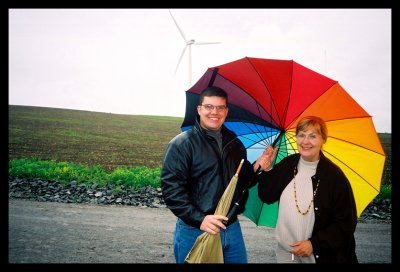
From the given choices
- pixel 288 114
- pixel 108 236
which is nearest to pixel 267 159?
pixel 288 114

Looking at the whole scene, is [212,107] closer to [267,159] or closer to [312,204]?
[267,159]

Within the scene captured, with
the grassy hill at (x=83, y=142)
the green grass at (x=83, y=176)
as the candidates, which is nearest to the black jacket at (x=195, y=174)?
the green grass at (x=83, y=176)

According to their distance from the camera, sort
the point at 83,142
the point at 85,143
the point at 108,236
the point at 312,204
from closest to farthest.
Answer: the point at 312,204 < the point at 108,236 < the point at 85,143 < the point at 83,142

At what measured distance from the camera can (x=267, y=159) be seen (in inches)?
109

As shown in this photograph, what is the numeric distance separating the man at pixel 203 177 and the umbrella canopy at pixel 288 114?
430 mm

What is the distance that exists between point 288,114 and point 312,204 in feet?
2.82

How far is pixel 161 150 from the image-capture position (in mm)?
19453

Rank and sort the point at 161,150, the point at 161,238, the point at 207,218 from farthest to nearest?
the point at 161,150
the point at 161,238
the point at 207,218

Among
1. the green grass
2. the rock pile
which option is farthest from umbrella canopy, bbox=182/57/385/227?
the green grass

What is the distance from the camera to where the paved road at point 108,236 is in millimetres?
4273

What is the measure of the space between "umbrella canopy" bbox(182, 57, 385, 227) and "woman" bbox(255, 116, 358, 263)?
13.3 inches
